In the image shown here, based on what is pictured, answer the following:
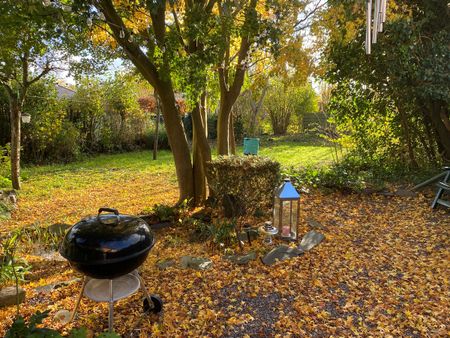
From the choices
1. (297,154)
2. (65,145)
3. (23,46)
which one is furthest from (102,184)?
(297,154)

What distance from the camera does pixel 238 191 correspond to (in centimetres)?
442

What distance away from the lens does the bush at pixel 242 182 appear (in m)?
4.38

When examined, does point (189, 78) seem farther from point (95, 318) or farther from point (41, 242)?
point (95, 318)

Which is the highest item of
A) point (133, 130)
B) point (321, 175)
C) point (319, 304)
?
point (133, 130)

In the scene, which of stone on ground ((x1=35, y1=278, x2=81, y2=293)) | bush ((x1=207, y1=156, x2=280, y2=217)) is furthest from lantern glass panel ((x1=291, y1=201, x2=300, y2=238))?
stone on ground ((x1=35, y1=278, x2=81, y2=293))

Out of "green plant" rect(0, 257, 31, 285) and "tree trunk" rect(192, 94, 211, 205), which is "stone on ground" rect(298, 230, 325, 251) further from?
"green plant" rect(0, 257, 31, 285)

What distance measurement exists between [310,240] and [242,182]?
1089 mm

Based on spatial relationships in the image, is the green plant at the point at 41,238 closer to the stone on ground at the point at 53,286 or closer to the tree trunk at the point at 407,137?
the stone on ground at the point at 53,286

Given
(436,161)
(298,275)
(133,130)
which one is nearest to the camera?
(298,275)

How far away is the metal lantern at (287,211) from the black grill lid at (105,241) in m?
1.98

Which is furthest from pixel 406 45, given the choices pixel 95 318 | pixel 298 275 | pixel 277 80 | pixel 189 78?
pixel 277 80

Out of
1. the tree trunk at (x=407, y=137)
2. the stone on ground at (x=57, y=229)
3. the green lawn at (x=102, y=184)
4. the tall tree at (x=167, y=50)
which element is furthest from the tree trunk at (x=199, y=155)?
the tree trunk at (x=407, y=137)

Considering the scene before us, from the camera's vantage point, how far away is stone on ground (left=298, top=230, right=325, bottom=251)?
12.2 ft

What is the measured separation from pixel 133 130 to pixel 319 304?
11.6 m
